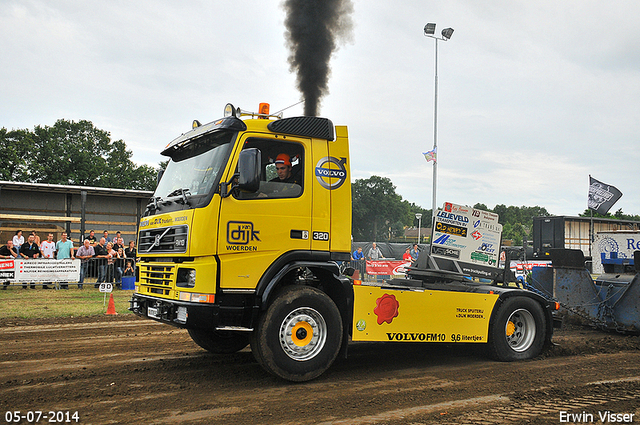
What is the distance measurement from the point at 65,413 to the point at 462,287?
206 inches

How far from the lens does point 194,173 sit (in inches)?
230

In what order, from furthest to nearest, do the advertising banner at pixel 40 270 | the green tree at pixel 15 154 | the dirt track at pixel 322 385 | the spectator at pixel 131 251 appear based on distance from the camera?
the green tree at pixel 15 154 → the spectator at pixel 131 251 → the advertising banner at pixel 40 270 → the dirt track at pixel 322 385

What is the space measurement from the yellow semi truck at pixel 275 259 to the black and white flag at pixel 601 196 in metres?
24.8

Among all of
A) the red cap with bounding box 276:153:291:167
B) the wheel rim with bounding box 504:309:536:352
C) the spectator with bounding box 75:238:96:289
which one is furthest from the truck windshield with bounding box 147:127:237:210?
the spectator with bounding box 75:238:96:289

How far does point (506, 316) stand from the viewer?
23.1 feet

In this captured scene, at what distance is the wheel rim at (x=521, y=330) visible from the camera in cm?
720

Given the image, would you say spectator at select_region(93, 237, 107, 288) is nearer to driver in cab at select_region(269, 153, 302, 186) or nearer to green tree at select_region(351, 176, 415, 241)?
driver in cab at select_region(269, 153, 302, 186)

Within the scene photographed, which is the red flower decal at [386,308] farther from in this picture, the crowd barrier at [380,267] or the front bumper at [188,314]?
the crowd barrier at [380,267]

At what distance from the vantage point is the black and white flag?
27391mm

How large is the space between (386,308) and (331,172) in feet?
6.09

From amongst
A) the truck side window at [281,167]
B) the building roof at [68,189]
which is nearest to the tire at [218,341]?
the truck side window at [281,167]

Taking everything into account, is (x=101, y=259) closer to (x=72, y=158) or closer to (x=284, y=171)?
(x=284, y=171)

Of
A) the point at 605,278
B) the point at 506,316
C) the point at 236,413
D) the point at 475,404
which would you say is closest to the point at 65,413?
the point at 236,413

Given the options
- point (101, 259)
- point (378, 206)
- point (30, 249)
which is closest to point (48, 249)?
point (30, 249)
